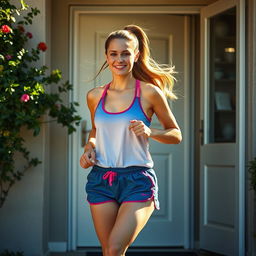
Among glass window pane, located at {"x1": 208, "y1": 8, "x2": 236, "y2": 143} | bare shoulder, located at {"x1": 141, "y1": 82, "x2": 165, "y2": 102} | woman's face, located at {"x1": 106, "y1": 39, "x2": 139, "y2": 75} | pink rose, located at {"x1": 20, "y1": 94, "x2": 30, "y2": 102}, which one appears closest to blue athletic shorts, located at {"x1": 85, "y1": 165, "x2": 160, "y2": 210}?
bare shoulder, located at {"x1": 141, "y1": 82, "x2": 165, "y2": 102}

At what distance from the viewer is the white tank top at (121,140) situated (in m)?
2.84

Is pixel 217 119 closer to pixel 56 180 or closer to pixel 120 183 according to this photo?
pixel 56 180

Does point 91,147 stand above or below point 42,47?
below

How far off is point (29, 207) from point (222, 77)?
198cm

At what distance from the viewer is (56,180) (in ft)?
18.0

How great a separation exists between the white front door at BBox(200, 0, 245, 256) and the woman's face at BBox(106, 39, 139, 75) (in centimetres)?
197

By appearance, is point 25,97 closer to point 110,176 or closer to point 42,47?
point 42,47

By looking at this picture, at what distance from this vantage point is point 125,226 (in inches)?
106

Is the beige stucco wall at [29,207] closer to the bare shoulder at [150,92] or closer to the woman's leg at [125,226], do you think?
the bare shoulder at [150,92]

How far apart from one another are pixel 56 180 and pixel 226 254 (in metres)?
1.69

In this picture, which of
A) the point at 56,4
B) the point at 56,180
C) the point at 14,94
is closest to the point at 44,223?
the point at 56,180

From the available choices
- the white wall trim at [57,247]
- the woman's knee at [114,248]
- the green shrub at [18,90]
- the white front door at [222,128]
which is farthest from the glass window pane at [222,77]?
the woman's knee at [114,248]

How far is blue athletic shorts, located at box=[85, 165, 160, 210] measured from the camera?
9.16 ft

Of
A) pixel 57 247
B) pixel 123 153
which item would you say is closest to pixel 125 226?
pixel 123 153
